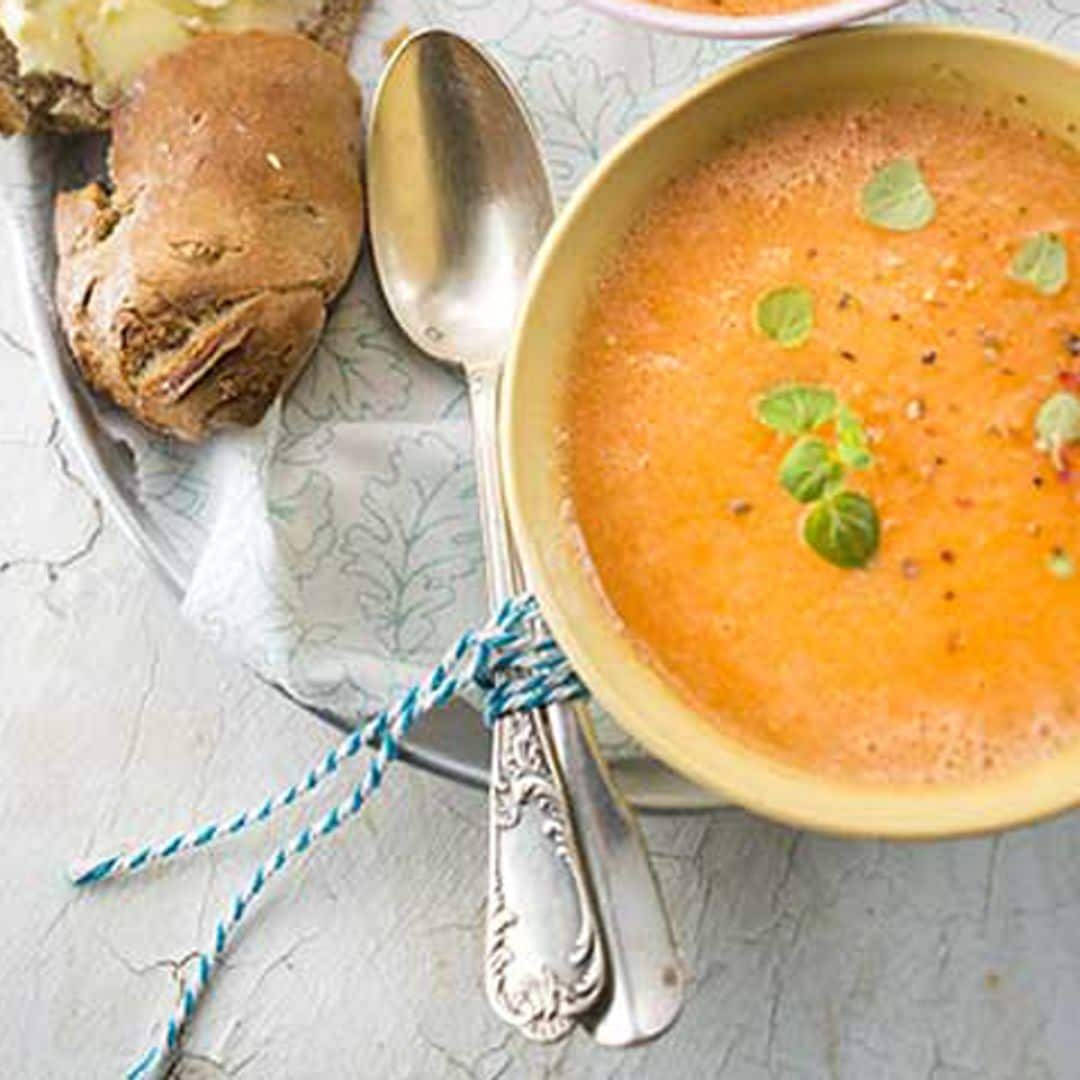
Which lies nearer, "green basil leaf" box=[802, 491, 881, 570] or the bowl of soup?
"green basil leaf" box=[802, 491, 881, 570]

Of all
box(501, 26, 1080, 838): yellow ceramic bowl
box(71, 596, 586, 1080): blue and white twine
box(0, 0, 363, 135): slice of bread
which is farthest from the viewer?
box(0, 0, 363, 135): slice of bread

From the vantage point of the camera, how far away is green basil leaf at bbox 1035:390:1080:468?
118 cm

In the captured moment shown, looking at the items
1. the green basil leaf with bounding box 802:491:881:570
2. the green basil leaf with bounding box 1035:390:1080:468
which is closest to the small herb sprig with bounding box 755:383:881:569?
the green basil leaf with bounding box 802:491:881:570

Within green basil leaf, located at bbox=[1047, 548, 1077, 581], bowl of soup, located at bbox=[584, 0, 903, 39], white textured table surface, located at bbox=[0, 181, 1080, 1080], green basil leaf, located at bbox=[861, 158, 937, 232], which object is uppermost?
bowl of soup, located at bbox=[584, 0, 903, 39]

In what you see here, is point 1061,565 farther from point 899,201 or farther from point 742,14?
point 742,14

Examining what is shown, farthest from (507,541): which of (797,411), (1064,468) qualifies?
(1064,468)

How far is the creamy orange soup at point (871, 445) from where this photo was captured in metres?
1.16

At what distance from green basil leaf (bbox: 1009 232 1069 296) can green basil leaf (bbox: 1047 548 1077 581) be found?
161 mm

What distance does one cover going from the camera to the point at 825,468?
3.82ft

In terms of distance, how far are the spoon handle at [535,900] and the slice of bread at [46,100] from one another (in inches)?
17.6

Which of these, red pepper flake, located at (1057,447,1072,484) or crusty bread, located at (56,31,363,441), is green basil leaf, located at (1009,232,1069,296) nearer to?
red pepper flake, located at (1057,447,1072,484)

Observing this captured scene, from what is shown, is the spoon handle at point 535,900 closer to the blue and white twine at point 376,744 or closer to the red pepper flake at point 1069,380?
the blue and white twine at point 376,744

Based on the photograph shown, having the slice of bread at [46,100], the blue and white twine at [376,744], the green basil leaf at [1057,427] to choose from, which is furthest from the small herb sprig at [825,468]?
the slice of bread at [46,100]

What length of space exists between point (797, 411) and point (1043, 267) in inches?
6.9
